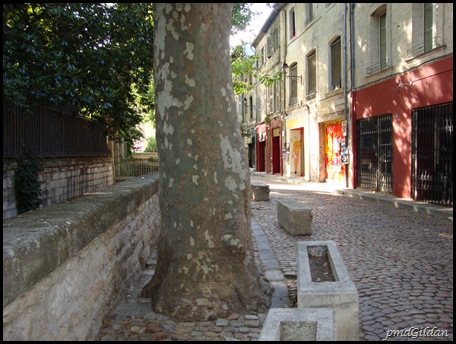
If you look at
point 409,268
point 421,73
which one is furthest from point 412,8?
point 409,268

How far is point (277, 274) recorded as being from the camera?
5.11 metres

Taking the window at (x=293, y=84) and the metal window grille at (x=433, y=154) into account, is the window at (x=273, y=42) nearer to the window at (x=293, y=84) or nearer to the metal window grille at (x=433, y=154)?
the window at (x=293, y=84)

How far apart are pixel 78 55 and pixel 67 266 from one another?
19.3 ft

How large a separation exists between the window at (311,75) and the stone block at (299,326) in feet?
57.3

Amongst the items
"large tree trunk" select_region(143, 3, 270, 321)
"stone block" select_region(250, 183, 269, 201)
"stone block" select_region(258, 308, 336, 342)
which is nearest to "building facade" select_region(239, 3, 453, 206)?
"stone block" select_region(250, 183, 269, 201)

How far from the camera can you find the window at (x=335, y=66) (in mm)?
16703

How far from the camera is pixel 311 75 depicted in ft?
64.9

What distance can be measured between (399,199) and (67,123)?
8.95 meters

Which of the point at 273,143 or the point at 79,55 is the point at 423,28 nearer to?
the point at 79,55

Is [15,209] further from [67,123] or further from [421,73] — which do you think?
[421,73]

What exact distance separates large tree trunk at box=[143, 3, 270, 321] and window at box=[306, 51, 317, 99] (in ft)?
53.2

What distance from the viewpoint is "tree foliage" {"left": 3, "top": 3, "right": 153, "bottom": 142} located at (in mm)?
6445

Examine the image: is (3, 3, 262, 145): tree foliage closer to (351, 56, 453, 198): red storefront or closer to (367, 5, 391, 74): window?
(351, 56, 453, 198): red storefront

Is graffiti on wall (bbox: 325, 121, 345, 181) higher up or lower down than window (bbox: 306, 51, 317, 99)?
lower down
